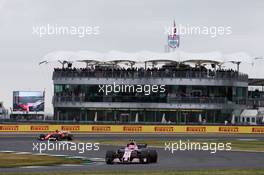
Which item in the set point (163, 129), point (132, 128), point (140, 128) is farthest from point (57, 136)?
point (163, 129)

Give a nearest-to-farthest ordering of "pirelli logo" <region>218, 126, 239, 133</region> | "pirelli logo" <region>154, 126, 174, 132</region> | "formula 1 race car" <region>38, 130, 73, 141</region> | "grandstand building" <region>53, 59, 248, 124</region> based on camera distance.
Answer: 1. "formula 1 race car" <region>38, 130, 73, 141</region>
2. "pirelli logo" <region>154, 126, 174, 132</region>
3. "pirelli logo" <region>218, 126, 239, 133</region>
4. "grandstand building" <region>53, 59, 248, 124</region>

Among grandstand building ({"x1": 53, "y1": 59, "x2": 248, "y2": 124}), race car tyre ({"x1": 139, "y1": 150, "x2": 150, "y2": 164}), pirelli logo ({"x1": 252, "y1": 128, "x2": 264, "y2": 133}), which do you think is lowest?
race car tyre ({"x1": 139, "y1": 150, "x2": 150, "y2": 164})

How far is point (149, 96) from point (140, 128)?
40.1ft

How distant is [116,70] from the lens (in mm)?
83625

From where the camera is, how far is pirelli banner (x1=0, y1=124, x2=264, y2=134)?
7062 cm

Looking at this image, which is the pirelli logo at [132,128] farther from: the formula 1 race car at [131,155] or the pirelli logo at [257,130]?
the formula 1 race car at [131,155]

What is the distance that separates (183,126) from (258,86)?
45226 mm

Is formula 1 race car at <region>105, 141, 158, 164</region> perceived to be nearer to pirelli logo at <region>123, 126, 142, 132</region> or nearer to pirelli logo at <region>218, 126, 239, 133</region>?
pirelli logo at <region>123, 126, 142, 132</region>

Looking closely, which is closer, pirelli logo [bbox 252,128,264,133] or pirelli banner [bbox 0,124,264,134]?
pirelli banner [bbox 0,124,264,134]

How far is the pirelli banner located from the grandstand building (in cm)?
833

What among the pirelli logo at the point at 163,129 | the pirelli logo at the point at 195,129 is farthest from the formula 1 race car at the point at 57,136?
the pirelli logo at the point at 195,129

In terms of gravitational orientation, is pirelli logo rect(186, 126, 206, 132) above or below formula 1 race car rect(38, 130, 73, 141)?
above

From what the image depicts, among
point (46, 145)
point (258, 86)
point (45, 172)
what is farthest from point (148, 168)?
point (258, 86)

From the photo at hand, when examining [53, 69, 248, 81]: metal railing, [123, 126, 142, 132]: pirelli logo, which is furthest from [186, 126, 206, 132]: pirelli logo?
[53, 69, 248, 81]: metal railing
